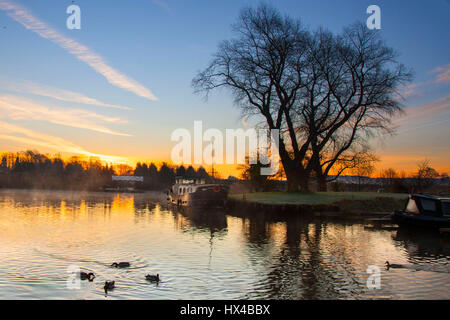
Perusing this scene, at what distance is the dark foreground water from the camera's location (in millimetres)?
8977

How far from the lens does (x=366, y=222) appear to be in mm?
25141

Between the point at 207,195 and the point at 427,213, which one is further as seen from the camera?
the point at 207,195

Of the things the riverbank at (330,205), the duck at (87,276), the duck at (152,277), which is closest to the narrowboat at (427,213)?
the riverbank at (330,205)

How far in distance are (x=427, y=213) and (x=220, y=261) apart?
13085mm

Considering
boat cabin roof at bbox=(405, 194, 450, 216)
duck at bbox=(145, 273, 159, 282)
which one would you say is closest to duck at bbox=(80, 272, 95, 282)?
duck at bbox=(145, 273, 159, 282)

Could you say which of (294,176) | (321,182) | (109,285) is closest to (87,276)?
(109,285)

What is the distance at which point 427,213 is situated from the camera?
21.0 m

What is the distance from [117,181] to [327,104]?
123787 mm

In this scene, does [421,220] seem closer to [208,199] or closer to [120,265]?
[120,265]

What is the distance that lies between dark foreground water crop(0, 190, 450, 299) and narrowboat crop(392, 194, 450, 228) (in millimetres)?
727

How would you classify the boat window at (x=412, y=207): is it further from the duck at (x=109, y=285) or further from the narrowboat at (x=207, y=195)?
the narrowboat at (x=207, y=195)

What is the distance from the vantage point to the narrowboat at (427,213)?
20391 mm

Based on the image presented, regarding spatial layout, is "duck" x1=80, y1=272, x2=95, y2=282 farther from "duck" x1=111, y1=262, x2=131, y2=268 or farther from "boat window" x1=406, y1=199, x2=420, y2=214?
"boat window" x1=406, y1=199, x2=420, y2=214
